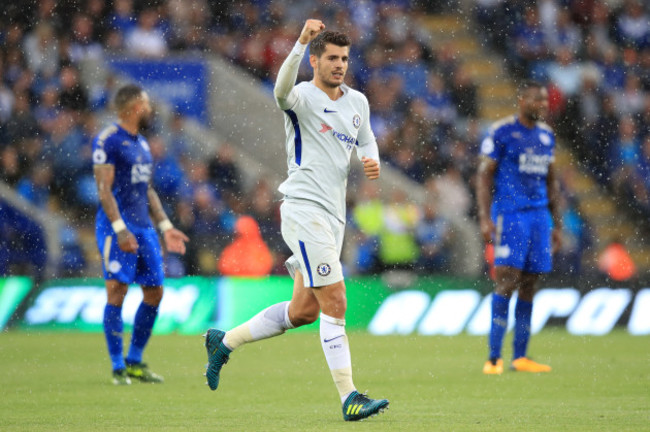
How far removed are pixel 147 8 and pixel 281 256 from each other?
547 cm

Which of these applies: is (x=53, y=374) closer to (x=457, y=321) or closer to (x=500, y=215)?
(x=500, y=215)

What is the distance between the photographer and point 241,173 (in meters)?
18.8

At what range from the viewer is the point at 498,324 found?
1049 centimetres

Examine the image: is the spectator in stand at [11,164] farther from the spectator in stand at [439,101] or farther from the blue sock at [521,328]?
the blue sock at [521,328]

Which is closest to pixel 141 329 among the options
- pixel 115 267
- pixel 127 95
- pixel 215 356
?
pixel 115 267

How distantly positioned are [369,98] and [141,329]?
37.0 ft

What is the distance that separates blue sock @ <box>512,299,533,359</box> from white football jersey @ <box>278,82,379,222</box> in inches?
145

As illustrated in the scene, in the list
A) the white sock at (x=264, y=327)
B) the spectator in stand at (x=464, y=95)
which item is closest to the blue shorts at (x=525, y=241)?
the white sock at (x=264, y=327)

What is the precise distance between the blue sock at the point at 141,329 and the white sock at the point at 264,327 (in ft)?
7.18

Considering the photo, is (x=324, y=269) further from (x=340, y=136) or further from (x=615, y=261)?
(x=615, y=261)

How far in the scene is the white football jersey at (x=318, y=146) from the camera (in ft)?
23.9

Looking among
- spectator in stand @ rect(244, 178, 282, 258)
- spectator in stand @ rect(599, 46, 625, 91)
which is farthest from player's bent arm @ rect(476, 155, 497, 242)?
spectator in stand @ rect(599, 46, 625, 91)

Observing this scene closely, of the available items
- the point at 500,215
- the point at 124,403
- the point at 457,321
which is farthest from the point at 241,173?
the point at 124,403

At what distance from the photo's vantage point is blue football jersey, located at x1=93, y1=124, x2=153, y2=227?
31.6 ft
